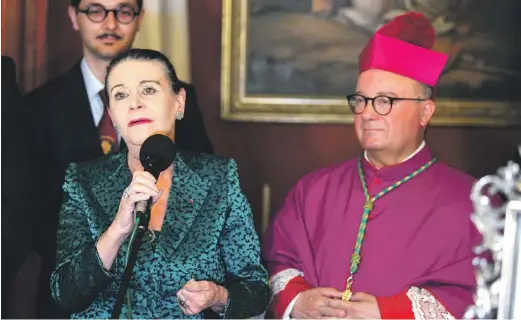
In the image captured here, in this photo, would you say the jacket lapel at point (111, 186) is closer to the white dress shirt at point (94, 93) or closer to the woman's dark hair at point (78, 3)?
the white dress shirt at point (94, 93)

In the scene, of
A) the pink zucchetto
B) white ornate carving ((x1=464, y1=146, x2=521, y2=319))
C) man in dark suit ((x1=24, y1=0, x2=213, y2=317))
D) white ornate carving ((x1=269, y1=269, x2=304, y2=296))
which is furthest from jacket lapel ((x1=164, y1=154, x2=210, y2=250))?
white ornate carving ((x1=464, y1=146, x2=521, y2=319))

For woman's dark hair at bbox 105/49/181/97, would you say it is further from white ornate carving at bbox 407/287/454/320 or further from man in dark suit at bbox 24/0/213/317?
white ornate carving at bbox 407/287/454/320

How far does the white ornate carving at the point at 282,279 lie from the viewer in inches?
95.1

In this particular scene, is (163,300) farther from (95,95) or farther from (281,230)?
(95,95)

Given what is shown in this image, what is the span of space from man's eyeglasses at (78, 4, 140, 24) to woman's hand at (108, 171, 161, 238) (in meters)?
0.71

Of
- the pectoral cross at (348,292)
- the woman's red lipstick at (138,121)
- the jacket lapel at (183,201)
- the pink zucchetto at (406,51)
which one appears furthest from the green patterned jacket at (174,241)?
the pink zucchetto at (406,51)

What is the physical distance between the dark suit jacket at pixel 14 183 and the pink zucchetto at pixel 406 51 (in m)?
1.02

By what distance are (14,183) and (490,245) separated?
53.3 inches

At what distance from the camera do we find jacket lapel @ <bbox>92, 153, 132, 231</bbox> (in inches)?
87.1

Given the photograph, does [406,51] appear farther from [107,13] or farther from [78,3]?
[78,3]

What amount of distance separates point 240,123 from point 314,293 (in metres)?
0.64

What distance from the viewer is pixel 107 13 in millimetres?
2459

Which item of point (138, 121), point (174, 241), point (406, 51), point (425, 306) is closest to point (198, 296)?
point (174, 241)

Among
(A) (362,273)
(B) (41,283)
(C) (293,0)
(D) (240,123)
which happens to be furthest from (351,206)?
(B) (41,283)
